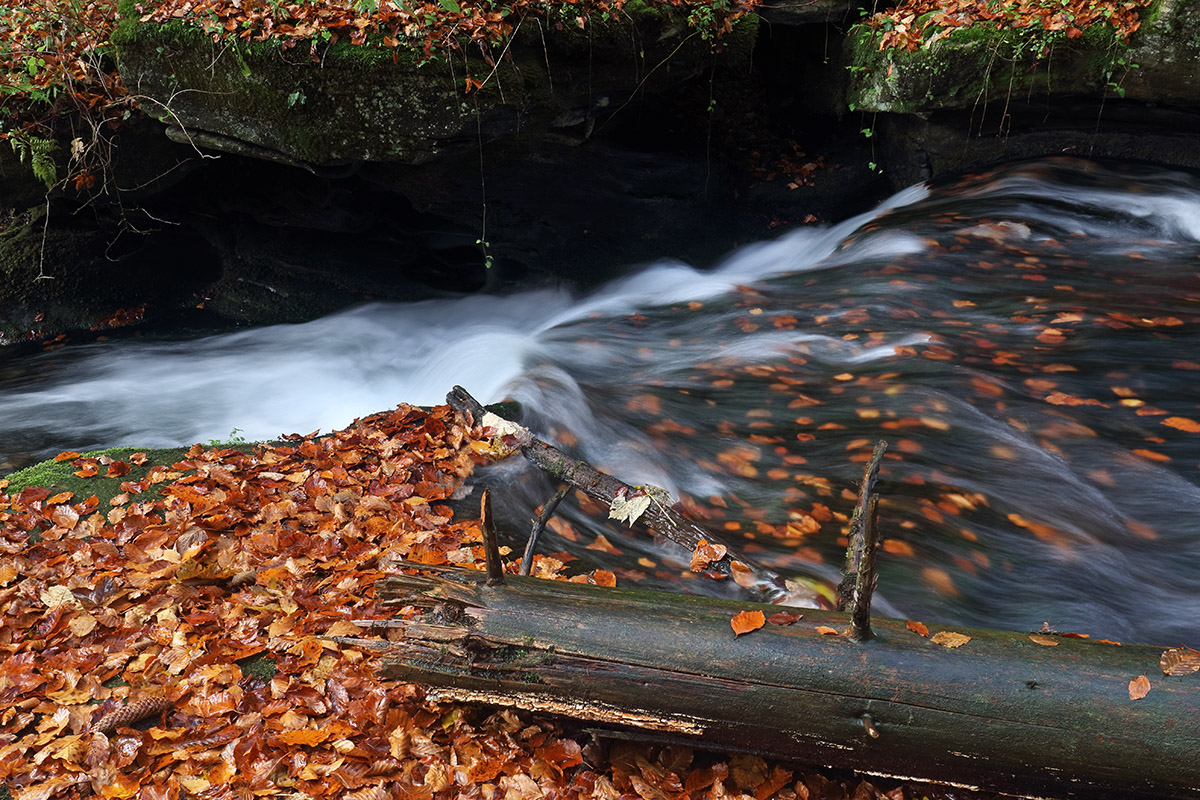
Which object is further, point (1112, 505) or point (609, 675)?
point (1112, 505)

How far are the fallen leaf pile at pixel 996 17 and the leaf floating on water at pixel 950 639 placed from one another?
7.67 metres

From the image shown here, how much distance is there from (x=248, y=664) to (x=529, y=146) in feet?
22.1

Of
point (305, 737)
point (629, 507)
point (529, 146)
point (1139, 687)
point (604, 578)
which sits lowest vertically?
point (305, 737)

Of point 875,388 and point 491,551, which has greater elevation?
Answer: point 491,551

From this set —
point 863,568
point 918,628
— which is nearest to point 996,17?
point 918,628

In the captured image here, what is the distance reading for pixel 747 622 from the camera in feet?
8.79

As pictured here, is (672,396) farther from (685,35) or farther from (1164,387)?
(685,35)

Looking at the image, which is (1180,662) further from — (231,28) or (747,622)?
(231,28)

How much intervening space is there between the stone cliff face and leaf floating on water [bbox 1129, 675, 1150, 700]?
22.0 ft

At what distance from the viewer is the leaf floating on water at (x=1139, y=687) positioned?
239cm

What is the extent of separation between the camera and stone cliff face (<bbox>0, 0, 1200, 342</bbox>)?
719 centimetres

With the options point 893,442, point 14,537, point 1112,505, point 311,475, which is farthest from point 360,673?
point 1112,505

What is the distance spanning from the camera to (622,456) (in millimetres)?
5219

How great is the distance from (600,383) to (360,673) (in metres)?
3.86
